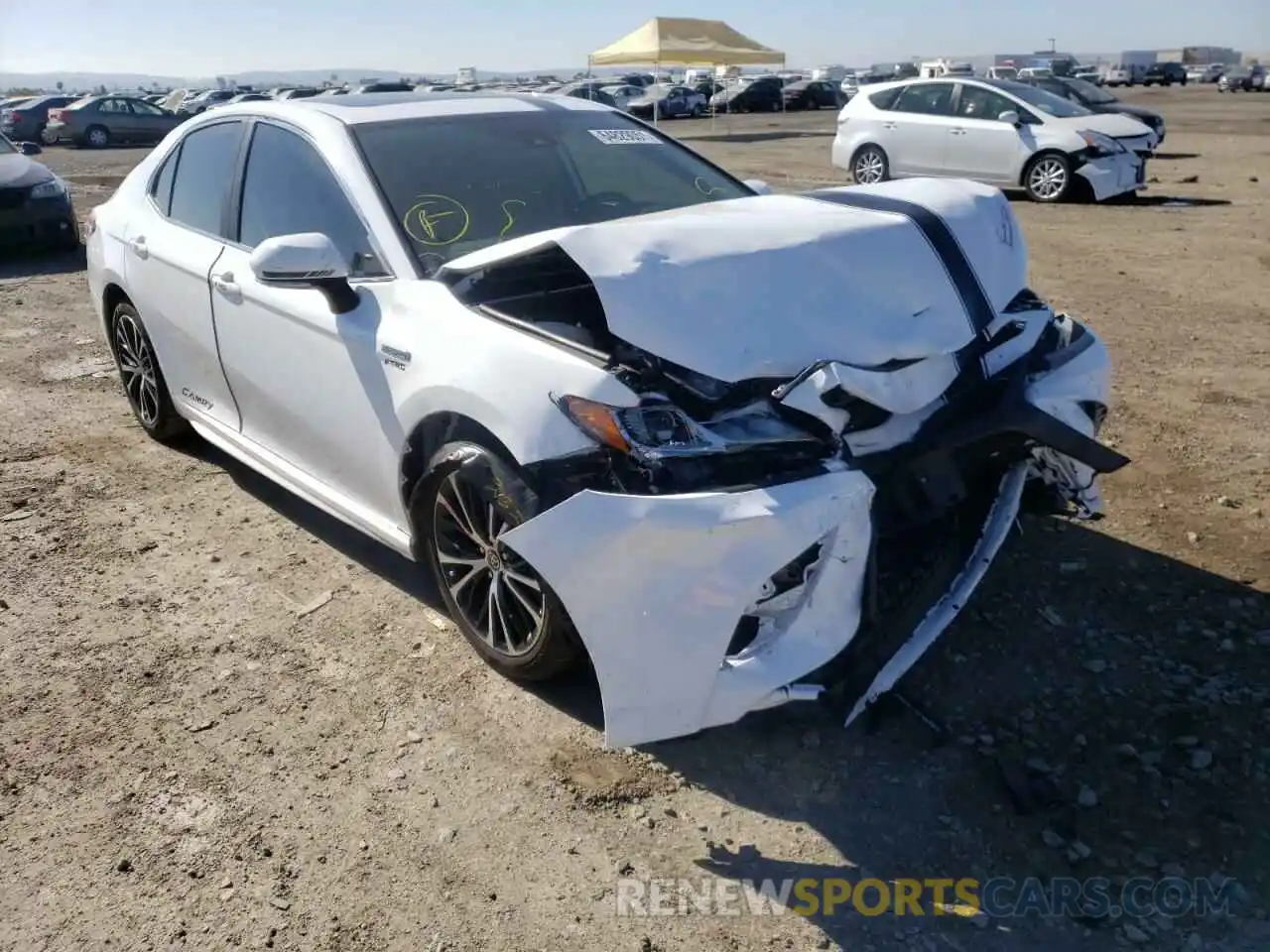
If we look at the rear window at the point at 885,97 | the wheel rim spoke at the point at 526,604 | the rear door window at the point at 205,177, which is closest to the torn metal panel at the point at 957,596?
the wheel rim spoke at the point at 526,604

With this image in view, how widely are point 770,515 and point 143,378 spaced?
3.96 meters

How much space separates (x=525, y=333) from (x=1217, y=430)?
3.90m

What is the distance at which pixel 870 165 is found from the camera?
15055 millimetres

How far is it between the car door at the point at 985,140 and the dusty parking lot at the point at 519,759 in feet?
31.9

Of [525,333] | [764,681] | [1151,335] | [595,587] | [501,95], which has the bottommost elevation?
[1151,335]

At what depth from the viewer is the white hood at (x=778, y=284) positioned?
2.76 meters

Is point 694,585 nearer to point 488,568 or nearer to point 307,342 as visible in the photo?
point 488,568

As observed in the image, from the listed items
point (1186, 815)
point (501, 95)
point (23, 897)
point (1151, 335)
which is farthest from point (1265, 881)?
point (1151, 335)

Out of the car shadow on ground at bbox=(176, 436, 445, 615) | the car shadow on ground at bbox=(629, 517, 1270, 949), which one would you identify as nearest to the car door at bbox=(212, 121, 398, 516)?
the car shadow on ground at bbox=(176, 436, 445, 615)

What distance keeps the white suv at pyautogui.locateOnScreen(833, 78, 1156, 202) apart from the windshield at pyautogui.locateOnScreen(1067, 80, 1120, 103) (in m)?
4.17

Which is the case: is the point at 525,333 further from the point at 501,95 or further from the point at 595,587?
the point at 501,95

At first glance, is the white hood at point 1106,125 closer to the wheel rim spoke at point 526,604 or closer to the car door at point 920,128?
the car door at point 920,128

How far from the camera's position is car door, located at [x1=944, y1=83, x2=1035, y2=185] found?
13.5m

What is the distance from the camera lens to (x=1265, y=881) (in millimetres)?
2488
